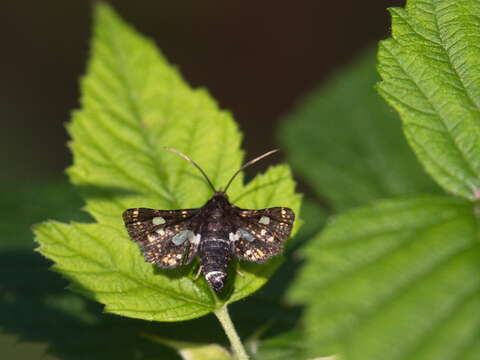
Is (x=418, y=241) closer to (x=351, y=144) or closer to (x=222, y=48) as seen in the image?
(x=351, y=144)

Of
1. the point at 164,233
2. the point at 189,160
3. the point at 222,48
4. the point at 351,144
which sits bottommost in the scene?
the point at 351,144

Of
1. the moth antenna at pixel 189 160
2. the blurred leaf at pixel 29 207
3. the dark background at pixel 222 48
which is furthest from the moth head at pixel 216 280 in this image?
the dark background at pixel 222 48

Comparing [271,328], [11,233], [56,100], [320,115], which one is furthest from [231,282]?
[56,100]

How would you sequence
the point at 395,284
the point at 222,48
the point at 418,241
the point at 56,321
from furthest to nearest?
the point at 222,48 < the point at 56,321 < the point at 418,241 < the point at 395,284

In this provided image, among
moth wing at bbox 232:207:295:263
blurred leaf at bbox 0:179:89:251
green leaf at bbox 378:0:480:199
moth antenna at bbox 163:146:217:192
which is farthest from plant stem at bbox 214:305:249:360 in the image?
blurred leaf at bbox 0:179:89:251

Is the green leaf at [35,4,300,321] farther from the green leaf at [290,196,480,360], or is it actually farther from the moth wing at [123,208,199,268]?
the green leaf at [290,196,480,360]

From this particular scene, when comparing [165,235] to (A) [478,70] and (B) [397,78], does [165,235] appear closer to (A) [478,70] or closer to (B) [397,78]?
(B) [397,78]

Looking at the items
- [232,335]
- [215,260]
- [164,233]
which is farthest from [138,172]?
[232,335]
